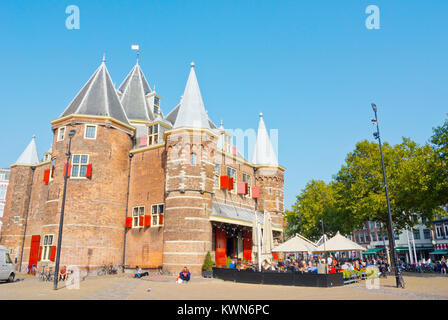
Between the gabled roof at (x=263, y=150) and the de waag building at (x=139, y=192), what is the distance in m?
2.85

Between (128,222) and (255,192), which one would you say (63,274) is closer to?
(128,222)

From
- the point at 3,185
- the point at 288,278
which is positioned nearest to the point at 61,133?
the point at 288,278

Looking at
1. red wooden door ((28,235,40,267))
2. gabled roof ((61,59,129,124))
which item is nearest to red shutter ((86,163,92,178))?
gabled roof ((61,59,129,124))

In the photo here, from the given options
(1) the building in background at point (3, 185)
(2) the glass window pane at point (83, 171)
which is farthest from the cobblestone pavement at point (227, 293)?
(1) the building in background at point (3, 185)

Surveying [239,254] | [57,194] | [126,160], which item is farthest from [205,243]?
[57,194]

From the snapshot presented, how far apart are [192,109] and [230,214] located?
8611 mm

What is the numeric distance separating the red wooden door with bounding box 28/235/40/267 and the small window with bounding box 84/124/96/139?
33.5ft

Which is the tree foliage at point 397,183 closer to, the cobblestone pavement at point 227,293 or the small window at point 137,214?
the cobblestone pavement at point 227,293

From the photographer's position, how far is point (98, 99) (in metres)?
26.5

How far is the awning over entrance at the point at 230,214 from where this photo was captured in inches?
918

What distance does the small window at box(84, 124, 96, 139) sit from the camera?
2488cm

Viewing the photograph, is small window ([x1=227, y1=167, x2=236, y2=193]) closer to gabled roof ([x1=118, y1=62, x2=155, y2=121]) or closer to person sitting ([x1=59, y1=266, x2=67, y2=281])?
gabled roof ([x1=118, y1=62, x2=155, y2=121])

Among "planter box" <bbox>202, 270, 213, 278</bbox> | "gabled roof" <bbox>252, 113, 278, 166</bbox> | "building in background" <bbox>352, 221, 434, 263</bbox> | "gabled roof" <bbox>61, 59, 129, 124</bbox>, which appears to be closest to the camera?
"planter box" <bbox>202, 270, 213, 278</bbox>

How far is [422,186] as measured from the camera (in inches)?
886
